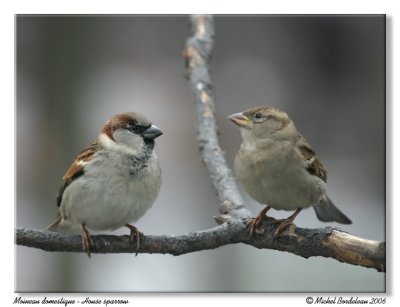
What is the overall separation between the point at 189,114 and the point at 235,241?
55.9 inches

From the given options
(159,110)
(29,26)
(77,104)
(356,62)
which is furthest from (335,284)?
(29,26)

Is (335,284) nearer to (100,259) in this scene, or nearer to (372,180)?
(372,180)

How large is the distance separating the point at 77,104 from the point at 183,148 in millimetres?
708

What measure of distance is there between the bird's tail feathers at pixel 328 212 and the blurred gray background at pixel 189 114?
5.8 inches

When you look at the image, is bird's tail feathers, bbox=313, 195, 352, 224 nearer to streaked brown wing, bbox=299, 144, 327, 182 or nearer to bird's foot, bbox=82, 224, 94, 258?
streaked brown wing, bbox=299, 144, 327, 182

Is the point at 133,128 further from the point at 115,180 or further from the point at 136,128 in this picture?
the point at 115,180

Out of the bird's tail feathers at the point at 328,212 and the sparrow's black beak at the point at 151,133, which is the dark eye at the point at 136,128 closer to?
the sparrow's black beak at the point at 151,133

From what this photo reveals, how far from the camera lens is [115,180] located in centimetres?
268

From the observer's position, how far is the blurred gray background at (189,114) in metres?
3.23

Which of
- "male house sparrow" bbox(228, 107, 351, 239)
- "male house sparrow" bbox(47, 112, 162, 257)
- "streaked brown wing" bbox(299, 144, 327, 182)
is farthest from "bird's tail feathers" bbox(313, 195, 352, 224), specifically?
"male house sparrow" bbox(47, 112, 162, 257)

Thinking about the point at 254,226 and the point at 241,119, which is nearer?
the point at 254,226

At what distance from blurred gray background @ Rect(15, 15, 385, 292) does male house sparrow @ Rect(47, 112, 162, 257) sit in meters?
0.53

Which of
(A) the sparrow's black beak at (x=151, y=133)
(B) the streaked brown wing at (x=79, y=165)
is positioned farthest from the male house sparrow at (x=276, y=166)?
(B) the streaked brown wing at (x=79, y=165)

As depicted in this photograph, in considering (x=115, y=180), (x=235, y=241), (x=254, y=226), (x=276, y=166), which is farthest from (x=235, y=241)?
(x=115, y=180)
